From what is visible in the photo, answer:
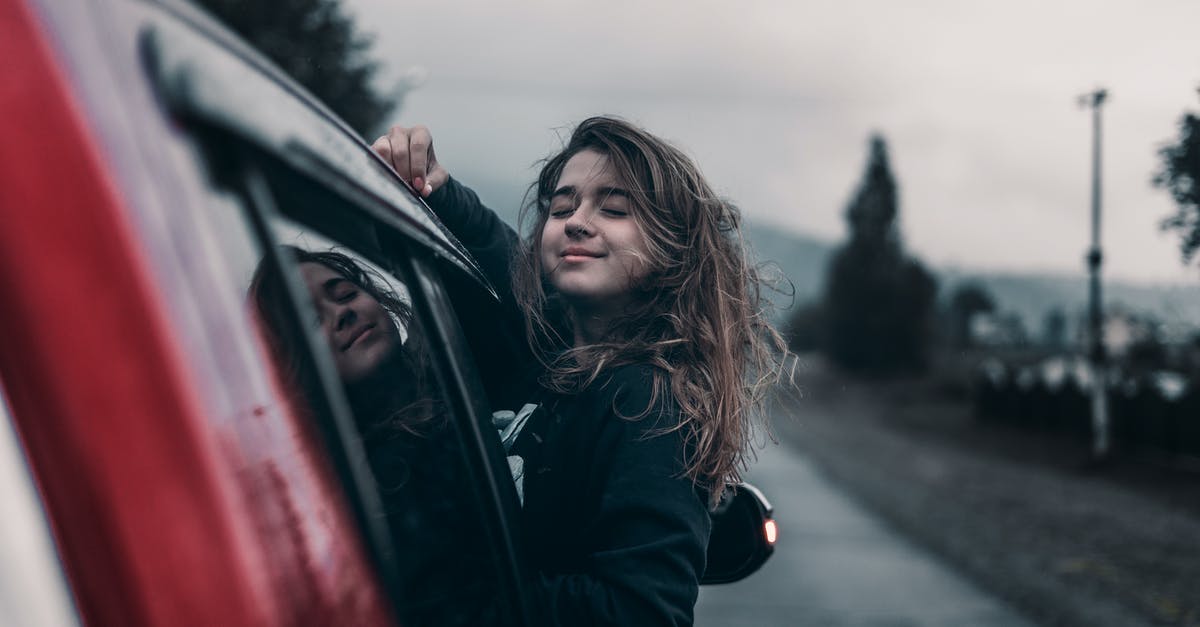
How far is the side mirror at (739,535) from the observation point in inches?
74.3

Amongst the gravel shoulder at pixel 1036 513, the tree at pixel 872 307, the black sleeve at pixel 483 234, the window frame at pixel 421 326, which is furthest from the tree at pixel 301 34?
the tree at pixel 872 307

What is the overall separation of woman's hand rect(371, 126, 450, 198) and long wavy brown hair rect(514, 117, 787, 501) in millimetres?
248

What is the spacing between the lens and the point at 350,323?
3.83ft

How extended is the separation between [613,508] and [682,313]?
0.44 meters

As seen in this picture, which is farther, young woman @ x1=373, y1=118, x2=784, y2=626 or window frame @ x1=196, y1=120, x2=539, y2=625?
young woman @ x1=373, y1=118, x2=784, y2=626

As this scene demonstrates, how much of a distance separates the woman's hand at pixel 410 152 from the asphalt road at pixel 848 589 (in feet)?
20.9

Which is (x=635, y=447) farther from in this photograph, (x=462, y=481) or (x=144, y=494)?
(x=144, y=494)

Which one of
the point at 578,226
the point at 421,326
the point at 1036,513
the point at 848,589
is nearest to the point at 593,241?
the point at 578,226

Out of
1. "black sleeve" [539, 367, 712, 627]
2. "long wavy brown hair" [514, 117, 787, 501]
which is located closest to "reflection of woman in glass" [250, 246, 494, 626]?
"black sleeve" [539, 367, 712, 627]

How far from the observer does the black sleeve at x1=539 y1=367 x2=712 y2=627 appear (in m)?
1.36

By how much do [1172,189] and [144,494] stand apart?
2.24 meters

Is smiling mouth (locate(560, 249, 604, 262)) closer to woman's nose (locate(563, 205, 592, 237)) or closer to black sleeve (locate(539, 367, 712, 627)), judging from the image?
woman's nose (locate(563, 205, 592, 237))

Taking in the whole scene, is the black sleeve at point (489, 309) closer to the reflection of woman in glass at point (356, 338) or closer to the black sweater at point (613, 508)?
the black sweater at point (613, 508)

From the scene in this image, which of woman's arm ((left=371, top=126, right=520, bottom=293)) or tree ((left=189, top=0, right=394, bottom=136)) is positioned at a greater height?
tree ((left=189, top=0, right=394, bottom=136))
